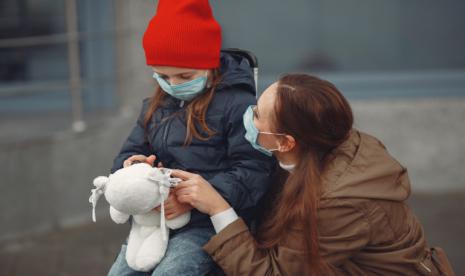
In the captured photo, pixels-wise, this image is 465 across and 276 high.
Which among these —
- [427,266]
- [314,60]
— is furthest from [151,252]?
[314,60]

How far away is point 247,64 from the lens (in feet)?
10.2

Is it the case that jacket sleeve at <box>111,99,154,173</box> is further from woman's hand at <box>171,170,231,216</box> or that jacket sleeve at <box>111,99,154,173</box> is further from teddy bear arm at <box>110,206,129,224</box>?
woman's hand at <box>171,170,231,216</box>

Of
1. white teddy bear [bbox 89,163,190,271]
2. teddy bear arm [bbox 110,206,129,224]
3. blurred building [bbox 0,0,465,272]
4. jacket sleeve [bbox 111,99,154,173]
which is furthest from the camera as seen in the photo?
blurred building [bbox 0,0,465,272]

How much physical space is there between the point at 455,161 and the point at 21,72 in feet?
11.2

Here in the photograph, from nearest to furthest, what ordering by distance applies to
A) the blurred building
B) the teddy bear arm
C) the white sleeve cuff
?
the white sleeve cuff
the teddy bear arm
the blurred building

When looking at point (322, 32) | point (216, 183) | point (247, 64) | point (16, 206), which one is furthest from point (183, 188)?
Answer: point (322, 32)

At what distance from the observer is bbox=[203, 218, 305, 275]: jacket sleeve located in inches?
106

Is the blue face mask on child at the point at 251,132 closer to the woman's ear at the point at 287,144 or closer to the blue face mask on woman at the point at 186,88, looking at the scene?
the woman's ear at the point at 287,144

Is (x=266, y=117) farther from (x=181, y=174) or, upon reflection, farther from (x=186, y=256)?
(x=186, y=256)

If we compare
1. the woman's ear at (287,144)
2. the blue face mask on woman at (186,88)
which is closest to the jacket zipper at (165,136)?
the blue face mask on woman at (186,88)

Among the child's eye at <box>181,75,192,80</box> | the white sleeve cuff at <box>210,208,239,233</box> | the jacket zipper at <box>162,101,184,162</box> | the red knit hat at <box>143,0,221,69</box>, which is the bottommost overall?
the white sleeve cuff at <box>210,208,239,233</box>

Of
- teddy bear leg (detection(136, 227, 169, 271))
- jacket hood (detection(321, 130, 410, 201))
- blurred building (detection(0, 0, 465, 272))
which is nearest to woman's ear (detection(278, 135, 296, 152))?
jacket hood (detection(321, 130, 410, 201))

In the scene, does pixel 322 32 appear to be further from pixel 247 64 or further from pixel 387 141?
pixel 247 64

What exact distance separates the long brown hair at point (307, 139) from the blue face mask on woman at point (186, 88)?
1.14 feet
